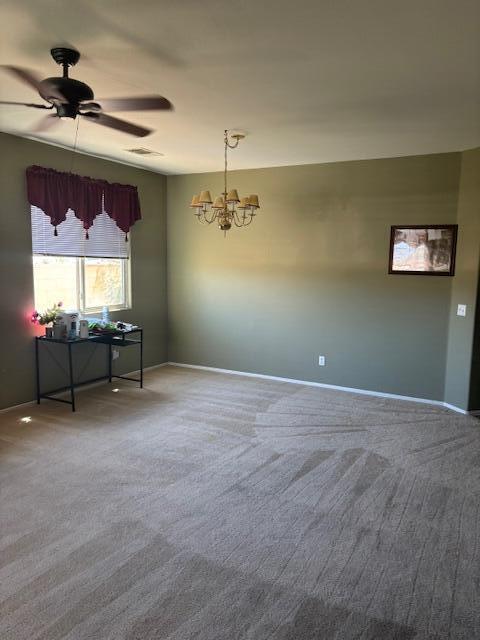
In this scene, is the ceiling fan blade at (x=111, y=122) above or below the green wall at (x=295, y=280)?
above

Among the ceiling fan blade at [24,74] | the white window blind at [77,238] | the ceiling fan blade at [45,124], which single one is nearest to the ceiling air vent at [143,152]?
the white window blind at [77,238]

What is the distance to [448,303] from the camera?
5.04 m

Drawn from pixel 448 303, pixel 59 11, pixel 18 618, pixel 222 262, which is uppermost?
pixel 59 11

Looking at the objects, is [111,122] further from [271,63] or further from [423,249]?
[423,249]

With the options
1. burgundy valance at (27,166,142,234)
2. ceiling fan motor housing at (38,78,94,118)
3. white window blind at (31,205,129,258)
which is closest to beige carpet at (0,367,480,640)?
white window blind at (31,205,129,258)

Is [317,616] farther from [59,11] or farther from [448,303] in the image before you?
[448,303]

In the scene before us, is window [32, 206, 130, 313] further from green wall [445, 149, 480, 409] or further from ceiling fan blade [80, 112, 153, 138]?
green wall [445, 149, 480, 409]

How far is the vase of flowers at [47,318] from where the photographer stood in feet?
15.8

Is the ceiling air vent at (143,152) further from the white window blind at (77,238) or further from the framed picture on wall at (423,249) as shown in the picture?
the framed picture on wall at (423,249)

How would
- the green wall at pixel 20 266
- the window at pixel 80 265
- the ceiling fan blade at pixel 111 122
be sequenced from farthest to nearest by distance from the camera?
the window at pixel 80 265
the green wall at pixel 20 266
the ceiling fan blade at pixel 111 122

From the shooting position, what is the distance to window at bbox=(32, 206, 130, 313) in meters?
4.95

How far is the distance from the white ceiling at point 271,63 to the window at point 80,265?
1.10 m

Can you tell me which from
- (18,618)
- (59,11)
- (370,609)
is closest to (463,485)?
(370,609)

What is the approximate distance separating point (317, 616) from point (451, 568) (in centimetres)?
82
